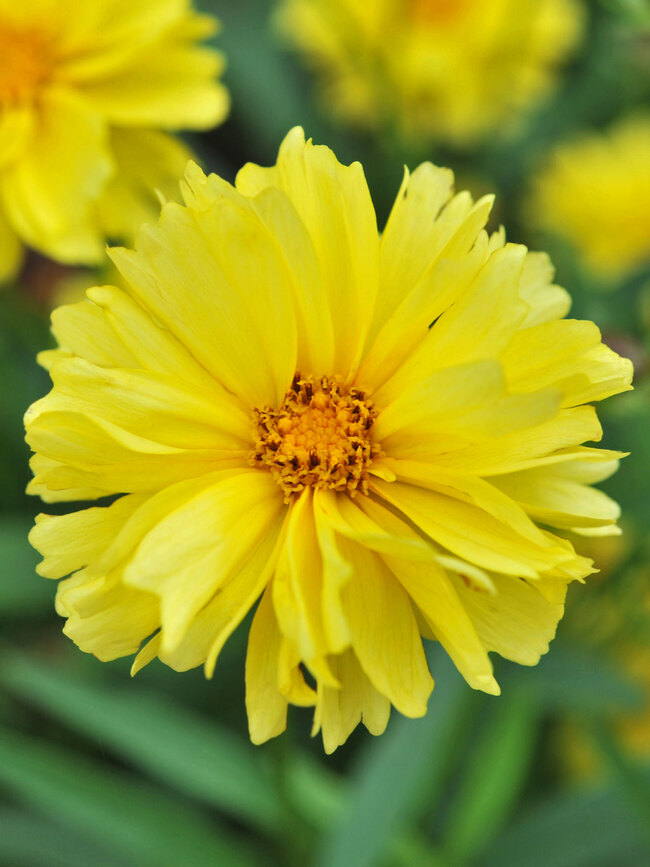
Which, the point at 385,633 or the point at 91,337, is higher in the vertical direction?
the point at 91,337

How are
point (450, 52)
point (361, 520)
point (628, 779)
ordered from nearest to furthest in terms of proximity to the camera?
1. point (361, 520)
2. point (628, 779)
3. point (450, 52)

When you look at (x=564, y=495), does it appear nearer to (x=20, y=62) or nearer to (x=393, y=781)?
(x=393, y=781)

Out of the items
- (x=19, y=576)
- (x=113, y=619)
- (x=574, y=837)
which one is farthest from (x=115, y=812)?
(x=113, y=619)

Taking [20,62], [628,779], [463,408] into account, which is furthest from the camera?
[20,62]

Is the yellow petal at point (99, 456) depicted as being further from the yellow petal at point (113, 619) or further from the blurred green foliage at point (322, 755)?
the blurred green foliage at point (322, 755)

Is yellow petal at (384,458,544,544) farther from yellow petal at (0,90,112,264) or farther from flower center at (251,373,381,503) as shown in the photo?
yellow petal at (0,90,112,264)

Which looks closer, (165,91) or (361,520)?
(361,520)

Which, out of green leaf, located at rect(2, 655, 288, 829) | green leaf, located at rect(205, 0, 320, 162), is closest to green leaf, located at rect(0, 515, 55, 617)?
green leaf, located at rect(2, 655, 288, 829)

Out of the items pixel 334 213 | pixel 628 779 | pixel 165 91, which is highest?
pixel 165 91
